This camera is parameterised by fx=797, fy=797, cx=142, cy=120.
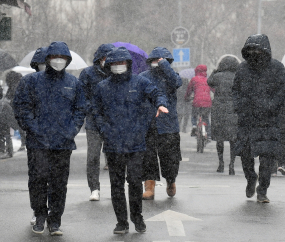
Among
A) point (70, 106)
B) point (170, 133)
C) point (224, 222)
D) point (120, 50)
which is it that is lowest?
point (224, 222)

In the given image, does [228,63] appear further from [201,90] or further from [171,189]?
[201,90]

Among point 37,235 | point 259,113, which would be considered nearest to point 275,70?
point 259,113

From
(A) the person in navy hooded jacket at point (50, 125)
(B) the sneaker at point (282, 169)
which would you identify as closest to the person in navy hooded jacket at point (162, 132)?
(A) the person in navy hooded jacket at point (50, 125)

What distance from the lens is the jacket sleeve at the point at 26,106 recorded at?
7.09 metres

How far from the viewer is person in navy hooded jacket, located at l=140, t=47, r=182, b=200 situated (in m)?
9.30

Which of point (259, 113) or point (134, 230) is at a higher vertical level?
point (259, 113)

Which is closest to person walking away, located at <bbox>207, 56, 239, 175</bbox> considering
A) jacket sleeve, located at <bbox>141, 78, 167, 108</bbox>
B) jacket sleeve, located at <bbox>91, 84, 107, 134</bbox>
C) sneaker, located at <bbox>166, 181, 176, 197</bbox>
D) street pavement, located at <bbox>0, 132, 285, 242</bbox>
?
street pavement, located at <bbox>0, 132, 285, 242</bbox>

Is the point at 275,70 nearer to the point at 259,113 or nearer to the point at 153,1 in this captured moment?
the point at 259,113

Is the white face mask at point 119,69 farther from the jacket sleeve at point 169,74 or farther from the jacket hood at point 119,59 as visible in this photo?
the jacket sleeve at point 169,74

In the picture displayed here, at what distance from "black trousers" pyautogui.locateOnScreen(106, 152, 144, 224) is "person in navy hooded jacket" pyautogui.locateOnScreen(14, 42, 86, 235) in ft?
1.42

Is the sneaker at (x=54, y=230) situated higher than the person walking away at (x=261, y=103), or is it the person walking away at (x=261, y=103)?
the person walking away at (x=261, y=103)

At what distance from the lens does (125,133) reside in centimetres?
714

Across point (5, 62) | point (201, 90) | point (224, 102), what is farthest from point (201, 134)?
point (224, 102)

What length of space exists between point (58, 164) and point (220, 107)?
241 inches
